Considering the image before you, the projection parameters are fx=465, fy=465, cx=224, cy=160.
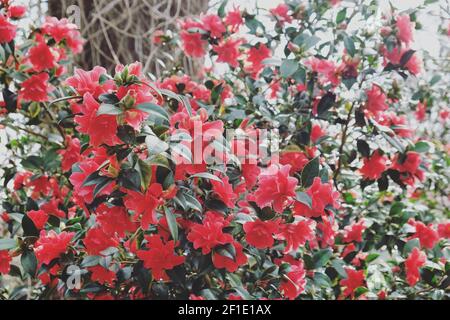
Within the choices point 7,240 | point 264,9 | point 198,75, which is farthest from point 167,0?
point 7,240

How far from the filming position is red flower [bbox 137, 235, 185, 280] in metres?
0.87

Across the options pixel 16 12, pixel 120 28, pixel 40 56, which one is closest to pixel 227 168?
pixel 40 56

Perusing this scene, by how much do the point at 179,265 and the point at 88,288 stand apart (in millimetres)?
202

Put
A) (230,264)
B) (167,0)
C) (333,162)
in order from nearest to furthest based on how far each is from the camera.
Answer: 1. (230,264)
2. (333,162)
3. (167,0)

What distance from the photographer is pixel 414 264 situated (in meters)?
1.15

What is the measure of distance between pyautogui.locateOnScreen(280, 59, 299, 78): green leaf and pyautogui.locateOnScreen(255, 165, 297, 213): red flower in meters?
0.41

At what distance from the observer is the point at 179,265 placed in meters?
0.93

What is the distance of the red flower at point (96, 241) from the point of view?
90 cm

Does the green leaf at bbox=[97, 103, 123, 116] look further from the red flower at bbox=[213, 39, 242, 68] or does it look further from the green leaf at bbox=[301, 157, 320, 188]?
the red flower at bbox=[213, 39, 242, 68]

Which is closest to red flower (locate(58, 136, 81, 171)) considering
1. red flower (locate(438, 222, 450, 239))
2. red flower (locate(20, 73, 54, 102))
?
red flower (locate(20, 73, 54, 102))

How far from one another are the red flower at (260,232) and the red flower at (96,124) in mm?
290

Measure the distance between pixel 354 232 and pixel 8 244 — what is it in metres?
0.87

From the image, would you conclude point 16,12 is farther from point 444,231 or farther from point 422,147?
point 444,231

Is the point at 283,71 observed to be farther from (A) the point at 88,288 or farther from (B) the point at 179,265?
(A) the point at 88,288
